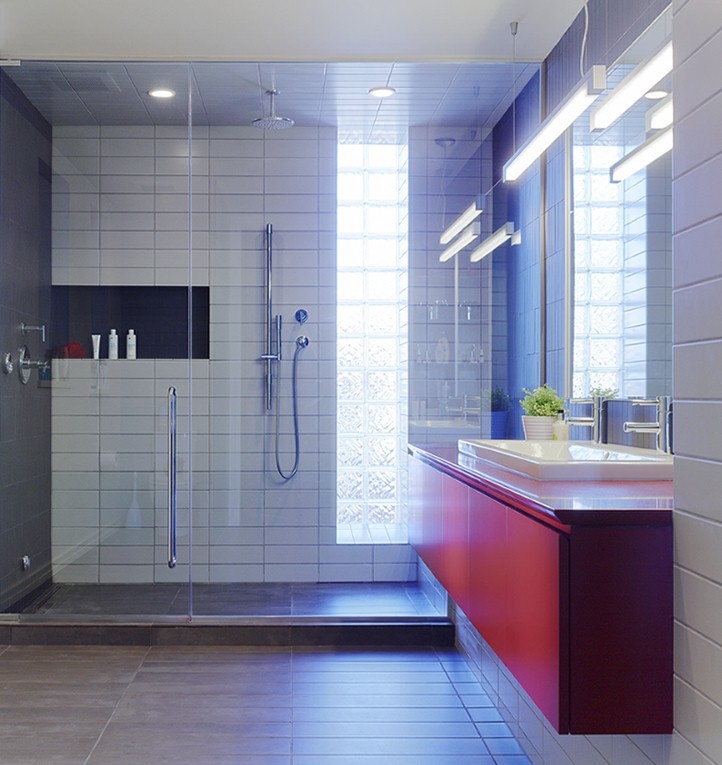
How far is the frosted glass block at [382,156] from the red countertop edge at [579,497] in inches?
73.6

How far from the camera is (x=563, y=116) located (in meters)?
2.67

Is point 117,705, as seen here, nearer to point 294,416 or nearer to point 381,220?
point 294,416

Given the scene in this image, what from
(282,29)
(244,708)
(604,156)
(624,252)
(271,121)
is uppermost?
(282,29)

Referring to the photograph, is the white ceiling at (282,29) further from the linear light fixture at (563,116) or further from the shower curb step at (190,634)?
the shower curb step at (190,634)

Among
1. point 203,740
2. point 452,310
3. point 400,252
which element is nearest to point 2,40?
point 400,252

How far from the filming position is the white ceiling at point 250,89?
12.3 feet

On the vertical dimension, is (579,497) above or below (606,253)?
below

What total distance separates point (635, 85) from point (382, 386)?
1943mm

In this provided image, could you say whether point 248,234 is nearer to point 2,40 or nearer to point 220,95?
point 220,95

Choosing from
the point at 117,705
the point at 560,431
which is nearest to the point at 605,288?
the point at 560,431

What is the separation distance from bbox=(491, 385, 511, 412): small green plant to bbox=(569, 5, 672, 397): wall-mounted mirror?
0.59m

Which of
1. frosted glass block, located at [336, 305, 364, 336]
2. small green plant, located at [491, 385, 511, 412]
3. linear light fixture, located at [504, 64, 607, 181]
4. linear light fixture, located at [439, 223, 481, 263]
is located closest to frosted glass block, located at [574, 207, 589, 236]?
linear light fixture, located at [504, 64, 607, 181]

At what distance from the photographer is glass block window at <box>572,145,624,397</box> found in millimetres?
2725

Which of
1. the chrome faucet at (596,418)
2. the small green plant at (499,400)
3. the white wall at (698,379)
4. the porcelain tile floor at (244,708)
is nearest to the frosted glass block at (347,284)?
the small green plant at (499,400)
